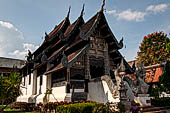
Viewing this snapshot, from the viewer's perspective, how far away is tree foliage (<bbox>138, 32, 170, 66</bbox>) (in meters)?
24.9

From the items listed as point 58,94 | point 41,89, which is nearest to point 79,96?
point 58,94

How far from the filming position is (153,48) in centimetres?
2602

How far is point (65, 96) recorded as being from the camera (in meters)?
11.5

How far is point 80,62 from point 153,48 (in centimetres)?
1718

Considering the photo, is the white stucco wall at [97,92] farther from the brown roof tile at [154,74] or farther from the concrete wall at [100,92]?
the brown roof tile at [154,74]

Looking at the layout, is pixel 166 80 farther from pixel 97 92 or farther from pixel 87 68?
pixel 87 68

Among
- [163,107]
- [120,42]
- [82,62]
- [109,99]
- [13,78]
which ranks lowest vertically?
[163,107]

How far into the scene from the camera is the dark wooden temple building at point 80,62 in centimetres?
1204

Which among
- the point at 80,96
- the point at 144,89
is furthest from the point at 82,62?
the point at 144,89

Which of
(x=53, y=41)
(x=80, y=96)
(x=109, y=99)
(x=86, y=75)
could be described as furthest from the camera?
(x=53, y=41)

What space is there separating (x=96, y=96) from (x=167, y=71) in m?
7.68

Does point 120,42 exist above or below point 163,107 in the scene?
above

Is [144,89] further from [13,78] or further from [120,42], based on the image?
[13,78]

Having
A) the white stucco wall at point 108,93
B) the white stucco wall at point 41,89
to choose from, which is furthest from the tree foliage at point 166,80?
the white stucco wall at point 41,89
